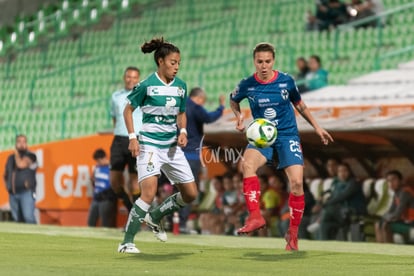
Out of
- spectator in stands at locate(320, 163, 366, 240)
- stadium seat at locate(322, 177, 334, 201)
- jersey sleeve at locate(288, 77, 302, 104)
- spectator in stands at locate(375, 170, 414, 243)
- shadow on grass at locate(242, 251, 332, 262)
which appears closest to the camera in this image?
shadow on grass at locate(242, 251, 332, 262)

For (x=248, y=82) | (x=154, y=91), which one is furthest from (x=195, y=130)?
(x=154, y=91)

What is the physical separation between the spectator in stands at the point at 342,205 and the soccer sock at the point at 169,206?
5642 millimetres

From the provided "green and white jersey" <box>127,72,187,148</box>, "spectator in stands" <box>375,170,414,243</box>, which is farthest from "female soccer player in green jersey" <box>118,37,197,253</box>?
"spectator in stands" <box>375,170,414,243</box>

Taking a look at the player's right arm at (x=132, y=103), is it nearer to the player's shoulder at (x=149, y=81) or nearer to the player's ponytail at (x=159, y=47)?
the player's shoulder at (x=149, y=81)

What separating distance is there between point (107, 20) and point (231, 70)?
717cm

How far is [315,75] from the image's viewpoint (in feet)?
78.6

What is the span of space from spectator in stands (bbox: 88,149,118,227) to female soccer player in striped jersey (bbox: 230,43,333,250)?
368 inches

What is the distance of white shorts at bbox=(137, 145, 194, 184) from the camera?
13.0 meters

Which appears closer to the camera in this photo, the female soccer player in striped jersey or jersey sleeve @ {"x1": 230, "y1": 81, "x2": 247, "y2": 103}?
the female soccer player in striped jersey

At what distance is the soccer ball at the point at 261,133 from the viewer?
13.2 metres

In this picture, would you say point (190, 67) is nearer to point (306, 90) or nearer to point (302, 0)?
point (302, 0)

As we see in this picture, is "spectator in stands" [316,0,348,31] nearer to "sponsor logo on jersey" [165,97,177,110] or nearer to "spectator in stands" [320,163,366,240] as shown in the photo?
"spectator in stands" [320,163,366,240]

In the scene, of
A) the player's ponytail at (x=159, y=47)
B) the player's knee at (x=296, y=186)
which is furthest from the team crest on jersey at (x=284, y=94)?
the player's ponytail at (x=159, y=47)

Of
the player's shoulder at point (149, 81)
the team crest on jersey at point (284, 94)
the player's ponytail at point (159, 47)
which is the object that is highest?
the player's ponytail at point (159, 47)
